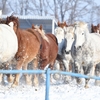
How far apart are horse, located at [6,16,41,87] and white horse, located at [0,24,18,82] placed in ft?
1.94

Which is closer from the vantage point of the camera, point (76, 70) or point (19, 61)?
point (19, 61)

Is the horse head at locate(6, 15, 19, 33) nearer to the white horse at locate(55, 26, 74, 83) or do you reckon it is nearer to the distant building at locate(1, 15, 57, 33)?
the white horse at locate(55, 26, 74, 83)

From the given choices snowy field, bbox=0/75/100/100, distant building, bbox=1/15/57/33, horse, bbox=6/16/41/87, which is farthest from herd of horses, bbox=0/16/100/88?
distant building, bbox=1/15/57/33

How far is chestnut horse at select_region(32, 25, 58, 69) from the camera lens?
37.4 ft

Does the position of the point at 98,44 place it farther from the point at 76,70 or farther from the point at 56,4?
the point at 56,4

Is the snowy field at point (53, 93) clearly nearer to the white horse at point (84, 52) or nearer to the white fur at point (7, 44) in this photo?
the white fur at point (7, 44)

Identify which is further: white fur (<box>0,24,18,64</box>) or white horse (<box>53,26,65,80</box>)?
white horse (<box>53,26,65,80</box>)

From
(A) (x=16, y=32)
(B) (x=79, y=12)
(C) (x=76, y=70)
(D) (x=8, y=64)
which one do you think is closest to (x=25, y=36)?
(A) (x=16, y=32)

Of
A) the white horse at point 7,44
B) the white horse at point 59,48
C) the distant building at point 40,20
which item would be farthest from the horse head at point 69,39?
the distant building at point 40,20

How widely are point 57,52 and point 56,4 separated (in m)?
37.9

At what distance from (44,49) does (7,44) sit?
2.86 meters

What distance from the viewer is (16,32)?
980 cm

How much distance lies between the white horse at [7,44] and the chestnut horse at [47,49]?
228cm

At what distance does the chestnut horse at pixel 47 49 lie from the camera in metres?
11.4
